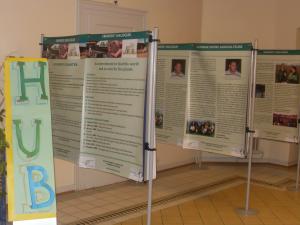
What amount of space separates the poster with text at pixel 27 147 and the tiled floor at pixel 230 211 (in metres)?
1.40

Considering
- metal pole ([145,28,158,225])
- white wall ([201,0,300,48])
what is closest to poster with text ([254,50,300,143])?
white wall ([201,0,300,48])

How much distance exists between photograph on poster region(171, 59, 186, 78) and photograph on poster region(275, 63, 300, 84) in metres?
1.53

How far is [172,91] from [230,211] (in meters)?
1.52

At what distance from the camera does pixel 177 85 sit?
4727 millimetres

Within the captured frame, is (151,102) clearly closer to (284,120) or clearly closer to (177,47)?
(177,47)

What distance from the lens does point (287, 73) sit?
5379mm

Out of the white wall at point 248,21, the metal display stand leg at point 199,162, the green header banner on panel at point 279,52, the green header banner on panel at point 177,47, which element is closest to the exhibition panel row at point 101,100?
the green header banner on panel at point 177,47

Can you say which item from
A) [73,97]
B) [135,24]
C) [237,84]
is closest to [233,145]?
[237,84]

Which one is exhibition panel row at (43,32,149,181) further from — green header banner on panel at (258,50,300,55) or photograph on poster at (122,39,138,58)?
green header banner on panel at (258,50,300,55)

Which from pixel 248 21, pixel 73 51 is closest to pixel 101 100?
pixel 73 51

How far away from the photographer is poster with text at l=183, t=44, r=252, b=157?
418 cm

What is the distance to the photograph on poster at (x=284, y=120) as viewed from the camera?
531 centimetres

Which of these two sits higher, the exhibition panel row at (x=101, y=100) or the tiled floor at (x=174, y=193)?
the exhibition panel row at (x=101, y=100)

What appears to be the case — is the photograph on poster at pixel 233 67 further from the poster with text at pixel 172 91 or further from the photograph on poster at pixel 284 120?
the photograph on poster at pixel 284 120
